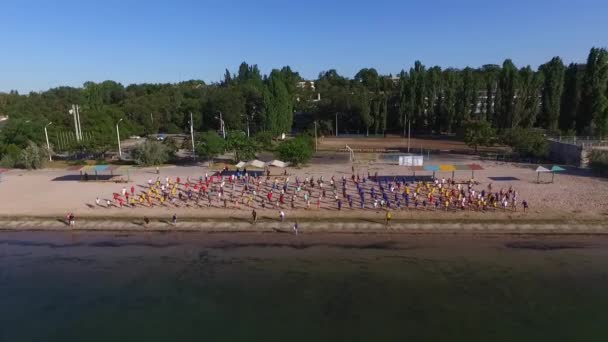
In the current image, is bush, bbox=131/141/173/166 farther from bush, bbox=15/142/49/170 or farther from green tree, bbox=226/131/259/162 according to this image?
bush, bbox=15/142/49/170

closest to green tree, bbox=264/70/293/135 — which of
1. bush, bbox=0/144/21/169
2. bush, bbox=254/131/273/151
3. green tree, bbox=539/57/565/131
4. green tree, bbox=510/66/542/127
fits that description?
bush, bbox=254/131/273/151

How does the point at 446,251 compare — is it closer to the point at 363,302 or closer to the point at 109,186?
the point at 363,302

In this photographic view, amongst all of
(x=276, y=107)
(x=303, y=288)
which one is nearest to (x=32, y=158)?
(x=276, y=107)

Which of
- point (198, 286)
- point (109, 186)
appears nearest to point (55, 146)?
point (109, 186)

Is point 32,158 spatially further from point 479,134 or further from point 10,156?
point 479,134

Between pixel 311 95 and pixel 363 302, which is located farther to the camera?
pixel 311 95
